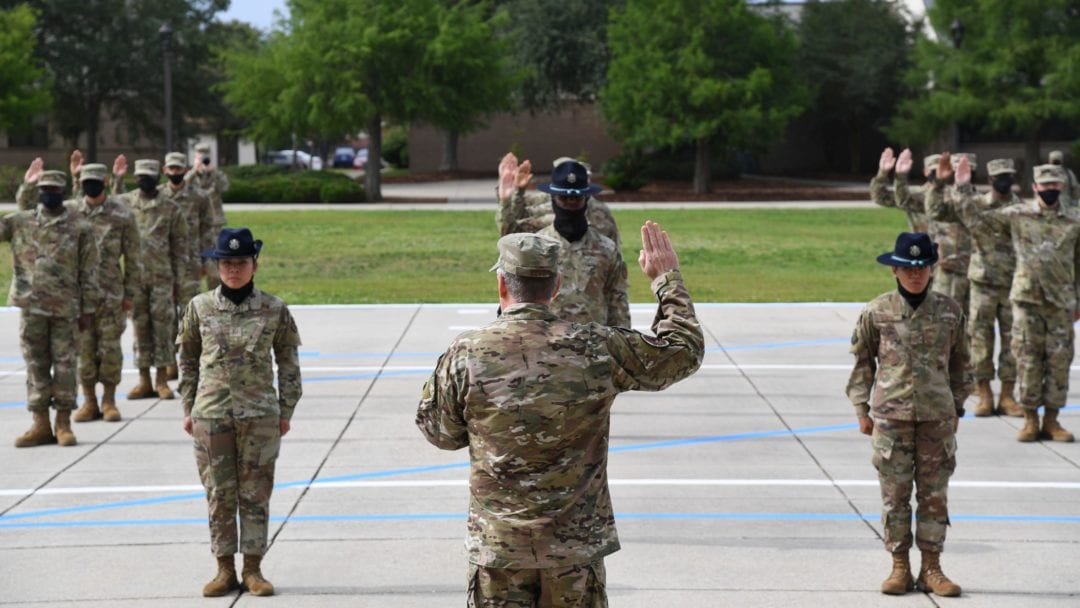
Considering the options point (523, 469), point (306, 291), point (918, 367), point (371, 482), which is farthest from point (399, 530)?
point (306, 291)

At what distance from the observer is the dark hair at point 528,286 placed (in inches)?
209

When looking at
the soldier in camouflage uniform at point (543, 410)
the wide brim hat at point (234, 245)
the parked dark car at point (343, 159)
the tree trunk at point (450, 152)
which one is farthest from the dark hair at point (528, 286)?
the parked dark car at point (343, 159)

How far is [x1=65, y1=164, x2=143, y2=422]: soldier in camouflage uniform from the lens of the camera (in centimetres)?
1273

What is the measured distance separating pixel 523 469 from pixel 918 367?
3497 millimetres

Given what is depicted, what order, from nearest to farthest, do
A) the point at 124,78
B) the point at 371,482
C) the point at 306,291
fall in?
the point at 371,482
the point at 306,291
the point at 124,78

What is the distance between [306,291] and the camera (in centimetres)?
2281

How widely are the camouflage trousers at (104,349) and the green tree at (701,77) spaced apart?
118 feet

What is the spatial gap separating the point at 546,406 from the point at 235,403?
3.14m

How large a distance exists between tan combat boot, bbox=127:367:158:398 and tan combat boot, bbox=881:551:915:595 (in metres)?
→ 8.27

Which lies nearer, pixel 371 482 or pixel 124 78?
pixel 371 482

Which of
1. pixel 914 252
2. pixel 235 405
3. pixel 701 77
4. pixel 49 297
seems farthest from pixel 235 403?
pixel 701 77

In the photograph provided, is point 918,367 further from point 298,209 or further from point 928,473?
point 298,209

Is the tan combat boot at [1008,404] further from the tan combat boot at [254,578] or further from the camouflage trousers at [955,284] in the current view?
the tan combat boot at [254,578]

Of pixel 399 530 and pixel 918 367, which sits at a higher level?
pixel 918 367
